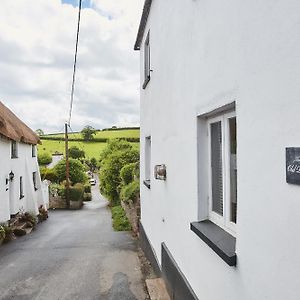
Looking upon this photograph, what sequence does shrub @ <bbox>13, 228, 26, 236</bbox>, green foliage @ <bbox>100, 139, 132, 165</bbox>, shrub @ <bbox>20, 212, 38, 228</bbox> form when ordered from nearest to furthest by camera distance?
shrub @ <bbox>13, 228, 26, 236</bbox> → shrub @ <bbox>20, 212, 38, 228</bbox> → green foliage @ <bbox>100, 139, 132, 165</bbox>

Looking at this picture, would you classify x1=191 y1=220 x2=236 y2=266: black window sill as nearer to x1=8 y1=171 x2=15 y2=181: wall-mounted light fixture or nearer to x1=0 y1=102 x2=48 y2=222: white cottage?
x1=0 y1=102 x2=48 y2=222: white cottage

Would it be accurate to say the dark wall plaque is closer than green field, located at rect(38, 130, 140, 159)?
Yes

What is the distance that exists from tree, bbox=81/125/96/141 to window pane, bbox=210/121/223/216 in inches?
2777

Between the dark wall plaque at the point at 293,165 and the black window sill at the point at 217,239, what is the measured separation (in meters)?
1.10

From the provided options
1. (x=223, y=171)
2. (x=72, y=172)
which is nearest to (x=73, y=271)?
(x=223, y=171)

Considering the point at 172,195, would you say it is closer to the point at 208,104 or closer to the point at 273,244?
the point at 208,104

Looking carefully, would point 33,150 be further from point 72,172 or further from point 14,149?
point 72,172

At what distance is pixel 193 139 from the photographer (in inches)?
163

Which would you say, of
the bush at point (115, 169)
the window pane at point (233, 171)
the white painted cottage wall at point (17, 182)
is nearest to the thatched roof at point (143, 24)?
the window pane at point (233, 171)

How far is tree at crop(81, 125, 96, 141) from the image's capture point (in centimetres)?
7306

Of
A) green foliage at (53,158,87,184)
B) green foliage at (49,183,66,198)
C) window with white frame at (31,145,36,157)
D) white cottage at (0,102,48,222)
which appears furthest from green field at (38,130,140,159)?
white cottage at (0,102,48,222)

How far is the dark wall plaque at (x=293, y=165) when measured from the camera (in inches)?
77.1

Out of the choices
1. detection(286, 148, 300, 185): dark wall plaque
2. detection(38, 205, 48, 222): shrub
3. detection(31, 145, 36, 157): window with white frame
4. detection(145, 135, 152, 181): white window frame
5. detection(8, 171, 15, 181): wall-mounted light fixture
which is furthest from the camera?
detection(31, 145, 36, 157): window with white frame

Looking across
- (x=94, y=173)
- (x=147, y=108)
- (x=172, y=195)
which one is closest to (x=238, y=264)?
(x=172, y=195)
